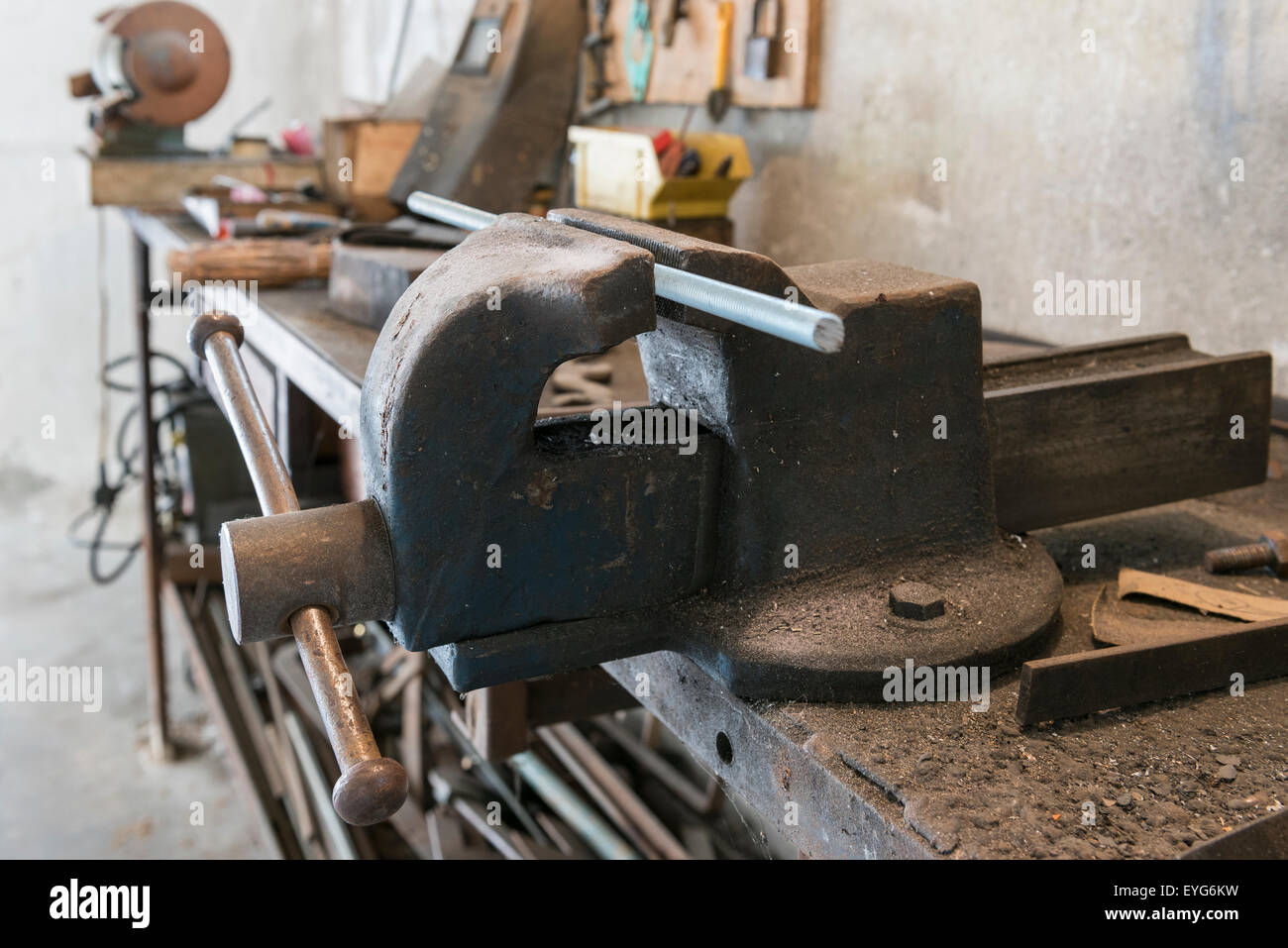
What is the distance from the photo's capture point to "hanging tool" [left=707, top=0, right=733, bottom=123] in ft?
8.30

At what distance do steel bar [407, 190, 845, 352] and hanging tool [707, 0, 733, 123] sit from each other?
186 centimetres

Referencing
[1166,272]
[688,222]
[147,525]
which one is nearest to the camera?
[1166,272]

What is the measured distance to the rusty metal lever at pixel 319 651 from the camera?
2.31 feet

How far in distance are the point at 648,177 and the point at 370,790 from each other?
1.79m

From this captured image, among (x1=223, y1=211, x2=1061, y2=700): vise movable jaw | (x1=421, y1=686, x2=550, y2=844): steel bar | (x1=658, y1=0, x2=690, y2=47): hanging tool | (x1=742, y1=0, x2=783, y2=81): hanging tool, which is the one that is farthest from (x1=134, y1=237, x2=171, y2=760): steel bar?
(x1=223, y1=211, x2=1061, y2=700): vise movable jaw

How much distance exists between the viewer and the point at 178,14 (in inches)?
118

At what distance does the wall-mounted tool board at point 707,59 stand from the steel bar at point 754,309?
1691mm

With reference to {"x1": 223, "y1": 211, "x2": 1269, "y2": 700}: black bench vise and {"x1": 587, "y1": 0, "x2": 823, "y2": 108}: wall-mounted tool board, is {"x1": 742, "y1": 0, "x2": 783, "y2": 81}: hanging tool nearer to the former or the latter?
{"x1": 587, "y1": 0, "x2": 823, "y2": 108}: wall-mounted tool board

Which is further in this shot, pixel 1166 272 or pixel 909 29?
pixel 909 29

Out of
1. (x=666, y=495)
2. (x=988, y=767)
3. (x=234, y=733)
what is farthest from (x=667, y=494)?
(x=234, y=733)

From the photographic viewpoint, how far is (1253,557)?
1169mm
